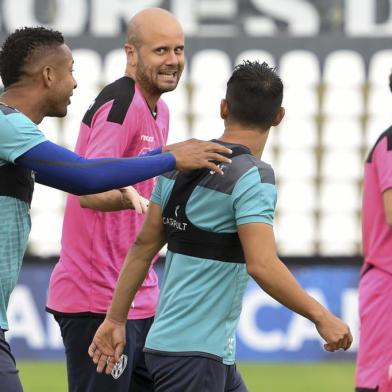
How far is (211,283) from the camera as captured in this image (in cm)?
454

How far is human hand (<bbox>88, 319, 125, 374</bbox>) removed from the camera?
4.80m

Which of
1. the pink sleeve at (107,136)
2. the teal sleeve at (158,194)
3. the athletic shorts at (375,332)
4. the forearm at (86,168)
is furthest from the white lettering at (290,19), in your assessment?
the forearm at (86,168)

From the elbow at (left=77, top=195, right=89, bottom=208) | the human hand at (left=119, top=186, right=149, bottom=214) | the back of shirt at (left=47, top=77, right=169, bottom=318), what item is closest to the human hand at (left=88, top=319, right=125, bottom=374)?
the human hand at (left=119, top=186, right=149, bottom=214)

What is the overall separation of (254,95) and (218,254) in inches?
20.1

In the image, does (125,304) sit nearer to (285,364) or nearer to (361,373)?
(361,373)

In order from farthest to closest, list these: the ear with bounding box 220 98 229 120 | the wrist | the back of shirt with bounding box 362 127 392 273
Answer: the back of shirt with bounding box 362 127 392 273 < the wrist < the ear with bounding box 220 98 229 120

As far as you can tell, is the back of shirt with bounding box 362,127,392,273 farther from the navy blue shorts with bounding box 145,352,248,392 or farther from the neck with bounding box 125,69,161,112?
the navy blue shorts with bounding box 145,352,248,392

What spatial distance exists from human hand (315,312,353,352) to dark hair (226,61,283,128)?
2.21 ft

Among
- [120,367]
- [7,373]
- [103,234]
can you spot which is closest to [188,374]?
[7,373]

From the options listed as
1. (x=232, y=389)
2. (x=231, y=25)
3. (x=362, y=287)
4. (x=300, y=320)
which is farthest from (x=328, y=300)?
(x=232, y=389)

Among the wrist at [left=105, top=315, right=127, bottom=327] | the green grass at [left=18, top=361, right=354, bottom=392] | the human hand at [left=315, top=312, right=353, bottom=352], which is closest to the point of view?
the human hand at [left=315, top=312, right=353, bottom=352]

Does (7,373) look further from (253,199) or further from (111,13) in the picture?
(111,13)

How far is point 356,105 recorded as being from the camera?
1034 cm

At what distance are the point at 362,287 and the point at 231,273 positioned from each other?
1579 millimetres
